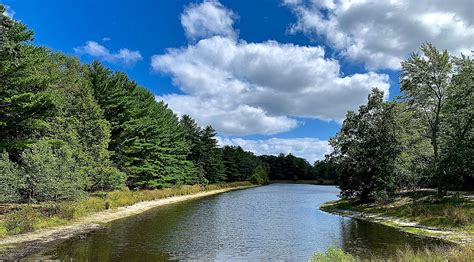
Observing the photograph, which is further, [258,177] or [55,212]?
[258,177]

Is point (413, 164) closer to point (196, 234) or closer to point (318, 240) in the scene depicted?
point (318, 240)

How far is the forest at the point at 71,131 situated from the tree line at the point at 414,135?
2716 cm

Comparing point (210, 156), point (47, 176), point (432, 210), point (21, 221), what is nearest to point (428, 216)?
point (432, 210)

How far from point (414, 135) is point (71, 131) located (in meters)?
34.7

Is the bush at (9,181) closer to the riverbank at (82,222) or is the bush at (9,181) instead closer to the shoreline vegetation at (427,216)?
the riverbank at (82,222)

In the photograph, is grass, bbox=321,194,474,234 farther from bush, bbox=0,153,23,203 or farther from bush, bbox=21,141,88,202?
bush, bbox=0,153,23,203

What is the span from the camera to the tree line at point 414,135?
111 feet

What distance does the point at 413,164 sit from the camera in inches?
1490

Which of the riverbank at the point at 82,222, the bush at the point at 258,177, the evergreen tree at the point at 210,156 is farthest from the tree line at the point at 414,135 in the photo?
the bush at the point at 258,177

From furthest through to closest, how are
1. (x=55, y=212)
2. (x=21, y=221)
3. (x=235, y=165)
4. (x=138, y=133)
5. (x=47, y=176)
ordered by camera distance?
(x=235, y=165) → (x=138, y=133) → (x=55, y=212) → (x=47, y=176) → (x=21, y=221)

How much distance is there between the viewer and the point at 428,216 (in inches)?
1179

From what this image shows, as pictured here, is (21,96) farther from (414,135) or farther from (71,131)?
(414,135)

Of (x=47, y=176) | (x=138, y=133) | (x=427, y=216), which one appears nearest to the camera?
(x=47, y=176)

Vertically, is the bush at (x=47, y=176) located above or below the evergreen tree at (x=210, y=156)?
below
